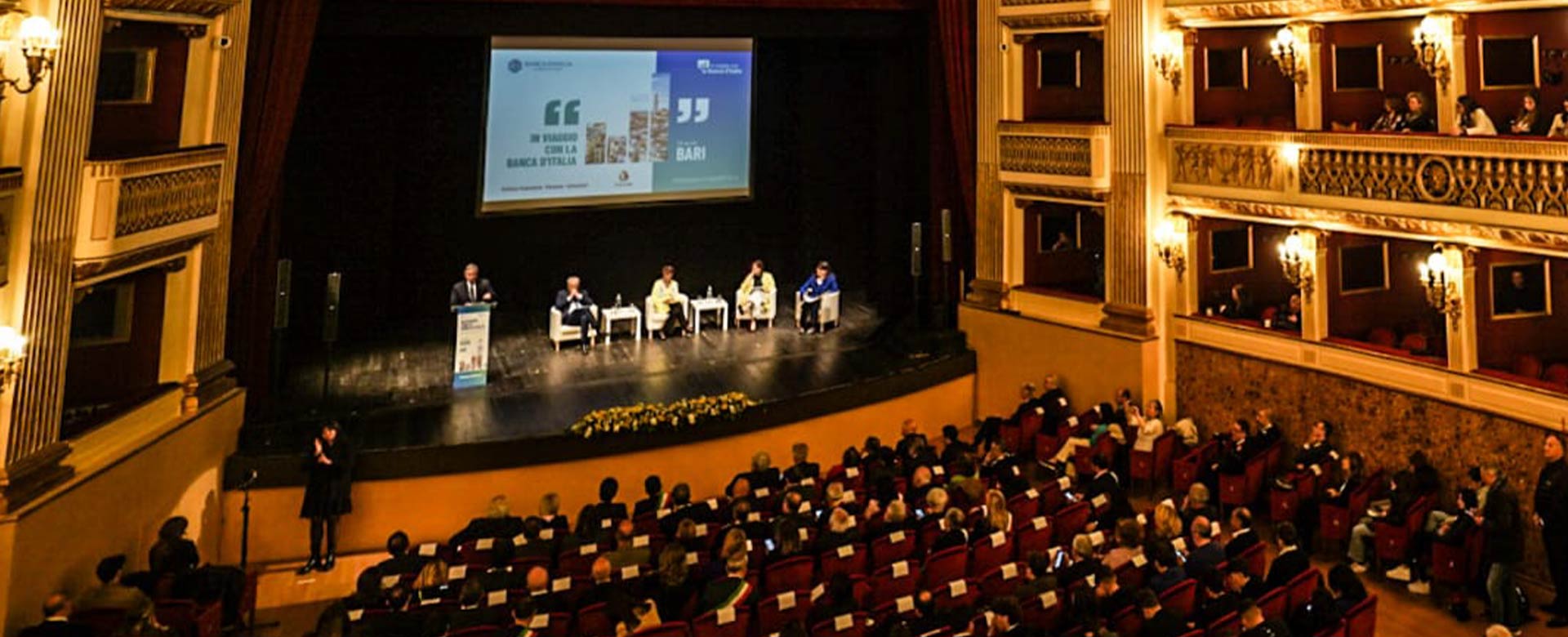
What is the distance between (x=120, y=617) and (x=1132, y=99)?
38.9 ft

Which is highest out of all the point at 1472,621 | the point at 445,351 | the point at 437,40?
the point at 437,40

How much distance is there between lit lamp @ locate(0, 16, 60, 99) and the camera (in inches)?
273

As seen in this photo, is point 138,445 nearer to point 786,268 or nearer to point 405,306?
point 405,306

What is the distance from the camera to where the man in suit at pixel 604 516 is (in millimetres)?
8414

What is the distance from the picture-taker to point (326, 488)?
9.81 meters

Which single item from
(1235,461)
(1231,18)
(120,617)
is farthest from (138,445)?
(1231,18)

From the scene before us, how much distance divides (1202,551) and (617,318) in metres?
9.52

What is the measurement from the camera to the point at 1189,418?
42.4ft

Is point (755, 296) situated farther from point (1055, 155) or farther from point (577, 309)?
point (1055, 155)

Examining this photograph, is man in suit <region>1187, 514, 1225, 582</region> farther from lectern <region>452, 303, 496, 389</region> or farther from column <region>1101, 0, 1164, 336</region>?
lectern <region>452, 303, 496, 389</region>

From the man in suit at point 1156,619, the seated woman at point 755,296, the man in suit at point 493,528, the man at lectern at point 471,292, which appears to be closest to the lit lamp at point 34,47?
the man in suit at point 493,528

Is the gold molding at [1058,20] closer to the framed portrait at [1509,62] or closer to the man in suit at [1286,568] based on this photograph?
the framed portrait at [1509,62]

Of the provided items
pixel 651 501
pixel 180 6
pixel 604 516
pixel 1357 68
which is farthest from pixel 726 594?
pixel 1357 68

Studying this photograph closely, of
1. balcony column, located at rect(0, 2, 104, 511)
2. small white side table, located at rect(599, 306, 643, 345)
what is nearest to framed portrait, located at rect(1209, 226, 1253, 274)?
small white side table, located at rect(599, 306, 643, 345)
